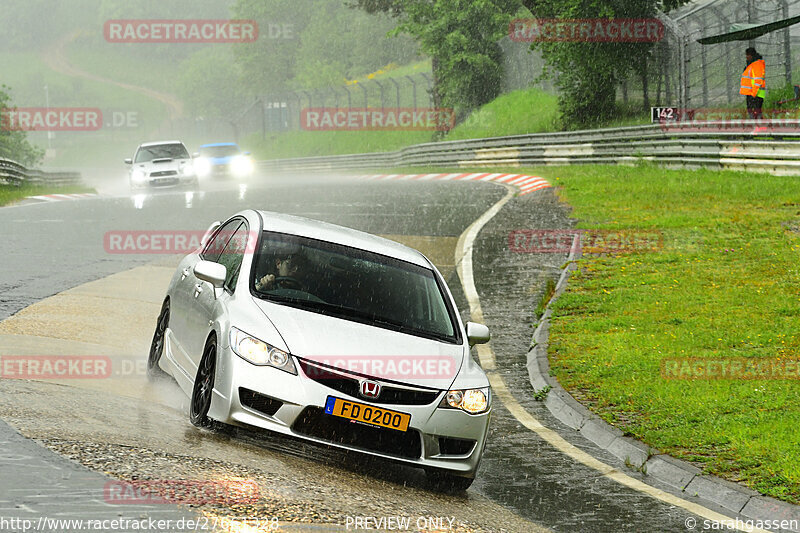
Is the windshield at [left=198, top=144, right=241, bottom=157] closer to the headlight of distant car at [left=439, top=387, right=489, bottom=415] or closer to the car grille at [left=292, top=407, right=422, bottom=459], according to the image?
the headlight of distant car at [left=439, top=387, right=489, bottom=415]

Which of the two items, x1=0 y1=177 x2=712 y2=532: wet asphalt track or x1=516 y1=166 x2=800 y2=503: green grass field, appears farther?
x1=516 y1=166 x2=800 y2=503: green grass field

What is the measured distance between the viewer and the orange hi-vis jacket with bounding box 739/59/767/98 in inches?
972

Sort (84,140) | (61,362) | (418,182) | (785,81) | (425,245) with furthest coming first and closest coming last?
1. (84,140)
2. (418,182)
3. (785,81)
4. (425,245)
5. (61,362)

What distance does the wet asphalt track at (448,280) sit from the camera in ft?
22.2

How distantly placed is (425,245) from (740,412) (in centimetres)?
1029

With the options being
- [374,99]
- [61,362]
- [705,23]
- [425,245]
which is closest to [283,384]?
[61,362]

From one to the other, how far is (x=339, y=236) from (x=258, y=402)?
2159 mm

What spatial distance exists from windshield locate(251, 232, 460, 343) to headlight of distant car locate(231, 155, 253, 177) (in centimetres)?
3313

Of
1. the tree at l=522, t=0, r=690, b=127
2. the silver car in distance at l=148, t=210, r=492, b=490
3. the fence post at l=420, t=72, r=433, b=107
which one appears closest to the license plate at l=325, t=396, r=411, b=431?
the silver car in distance at l=148, t=210, r=492, b=490

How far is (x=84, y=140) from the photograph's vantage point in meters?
126

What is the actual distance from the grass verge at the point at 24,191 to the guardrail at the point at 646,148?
1377 cm

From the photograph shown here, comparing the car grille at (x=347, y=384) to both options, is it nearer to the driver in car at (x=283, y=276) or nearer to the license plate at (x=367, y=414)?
the license plate at (x=367, y=414)

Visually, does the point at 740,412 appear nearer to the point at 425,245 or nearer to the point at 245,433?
the point at 245,433

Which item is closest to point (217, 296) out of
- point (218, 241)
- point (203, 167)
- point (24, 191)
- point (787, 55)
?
point (218, 241)
